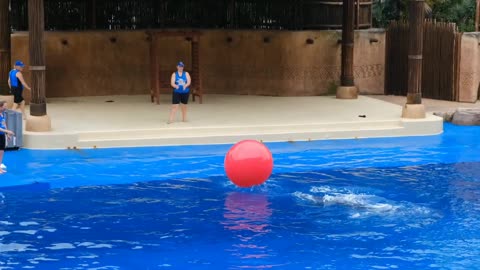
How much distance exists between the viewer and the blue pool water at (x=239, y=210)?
10227mm

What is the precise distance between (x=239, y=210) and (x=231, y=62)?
35.7ft

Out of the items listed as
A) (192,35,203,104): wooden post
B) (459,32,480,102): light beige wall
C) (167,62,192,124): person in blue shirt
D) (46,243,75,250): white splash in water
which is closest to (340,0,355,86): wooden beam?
(459,32,480,102): light beige wall

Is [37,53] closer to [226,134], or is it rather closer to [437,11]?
[226,134]

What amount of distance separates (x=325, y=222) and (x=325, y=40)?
1155cm

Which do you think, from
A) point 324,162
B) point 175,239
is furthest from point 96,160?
point 175,239

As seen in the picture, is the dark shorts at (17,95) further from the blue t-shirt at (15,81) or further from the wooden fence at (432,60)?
the wooden fence at (432,60)

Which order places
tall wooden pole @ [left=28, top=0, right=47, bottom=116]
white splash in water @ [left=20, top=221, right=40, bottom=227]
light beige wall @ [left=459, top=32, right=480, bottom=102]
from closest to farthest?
white splash in water @ [left=20, top=221, right=40, bottom=227]
tall wooden pole @ [left=28, top=0, right=47, bottom=116]
light beige wall @ [left=459, top=32, right=480, bottom=102]

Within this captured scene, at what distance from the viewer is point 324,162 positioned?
51.9 ft

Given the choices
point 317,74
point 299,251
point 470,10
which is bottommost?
point 299,251

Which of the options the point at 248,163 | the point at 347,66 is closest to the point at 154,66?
the point at 347,66

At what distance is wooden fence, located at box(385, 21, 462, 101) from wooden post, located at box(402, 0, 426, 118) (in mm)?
2803

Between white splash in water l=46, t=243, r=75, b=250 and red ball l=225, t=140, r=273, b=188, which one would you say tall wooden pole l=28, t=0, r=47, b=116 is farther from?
white splash in water l=46, t=243, r=75, b=250

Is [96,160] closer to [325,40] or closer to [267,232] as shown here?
[267,232]

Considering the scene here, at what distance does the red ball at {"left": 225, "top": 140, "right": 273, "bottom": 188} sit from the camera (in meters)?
12.4
